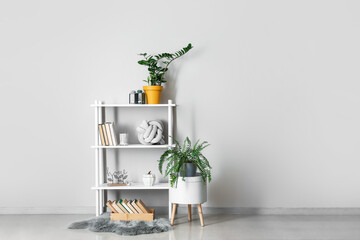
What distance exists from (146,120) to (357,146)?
220cm

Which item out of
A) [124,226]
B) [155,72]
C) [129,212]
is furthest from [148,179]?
[155,72]

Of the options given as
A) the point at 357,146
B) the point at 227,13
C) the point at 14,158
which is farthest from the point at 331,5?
the point at 14,158

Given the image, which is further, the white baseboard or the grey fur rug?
the white baseboard

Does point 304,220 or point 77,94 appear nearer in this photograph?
point 304,220

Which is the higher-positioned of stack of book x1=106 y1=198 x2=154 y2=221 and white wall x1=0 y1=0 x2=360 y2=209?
white wall x1=0 y1=0 x2=360 y2=209

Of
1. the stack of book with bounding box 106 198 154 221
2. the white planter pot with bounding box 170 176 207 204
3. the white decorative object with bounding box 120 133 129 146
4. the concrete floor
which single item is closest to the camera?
the concrete floor

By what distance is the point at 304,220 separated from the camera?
447cm

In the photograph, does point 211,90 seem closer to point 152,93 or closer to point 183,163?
point 152,93

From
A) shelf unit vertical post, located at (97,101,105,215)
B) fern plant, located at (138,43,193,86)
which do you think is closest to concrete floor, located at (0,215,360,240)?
shelf unit vertical post, located at (97,101,105,215)

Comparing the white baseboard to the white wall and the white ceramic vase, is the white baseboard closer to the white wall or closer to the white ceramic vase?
the white wall

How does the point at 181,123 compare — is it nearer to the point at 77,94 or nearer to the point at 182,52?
the point at 182,52

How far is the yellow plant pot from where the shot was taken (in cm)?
460

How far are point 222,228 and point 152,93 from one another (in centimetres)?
148

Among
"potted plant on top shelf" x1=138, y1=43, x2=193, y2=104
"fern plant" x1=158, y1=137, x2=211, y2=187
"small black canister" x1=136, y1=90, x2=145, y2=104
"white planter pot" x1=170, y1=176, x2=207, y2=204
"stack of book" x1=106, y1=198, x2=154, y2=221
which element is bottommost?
"stack of book" x1=106, y1=198, x2=154, y2=221
